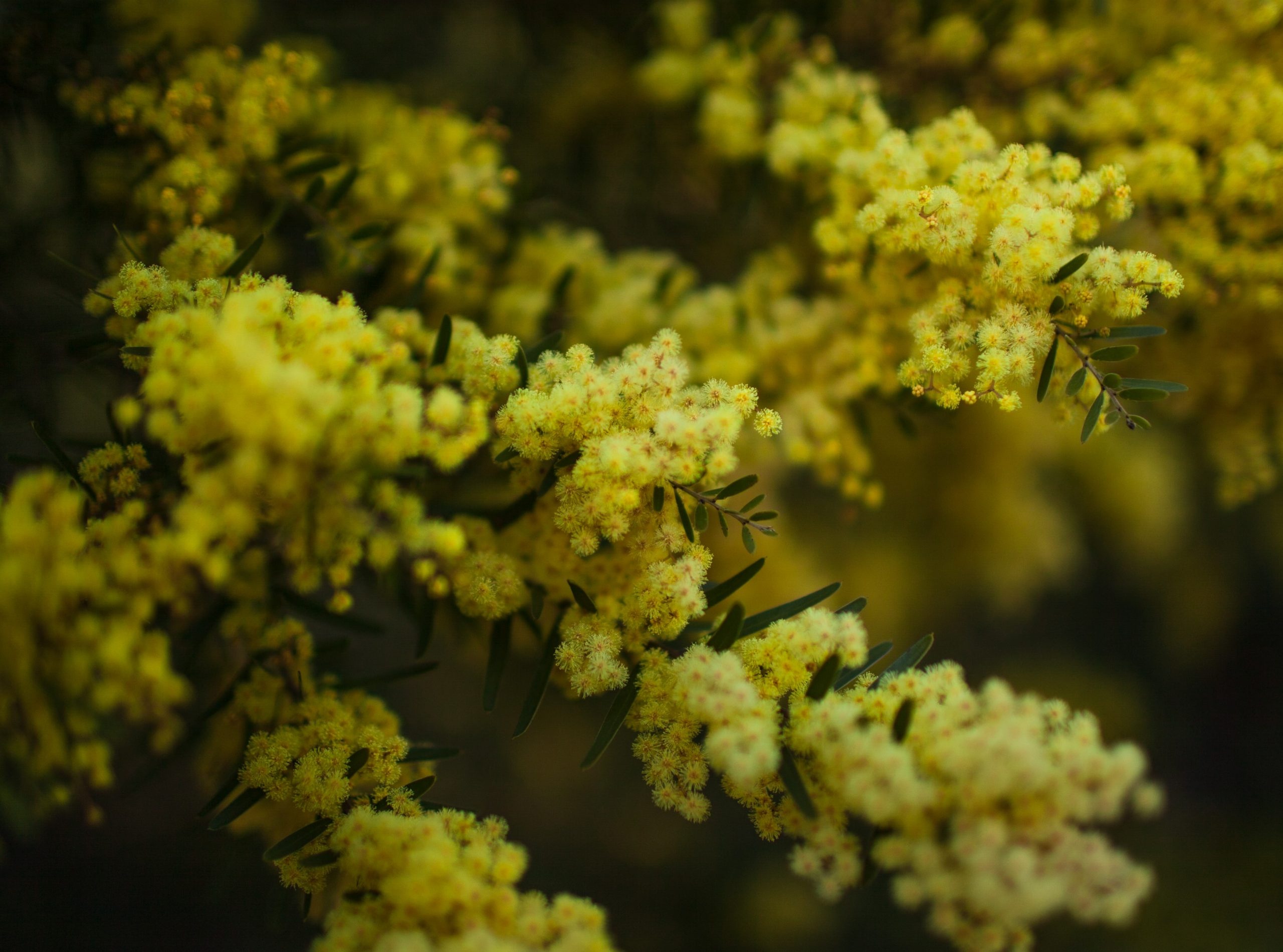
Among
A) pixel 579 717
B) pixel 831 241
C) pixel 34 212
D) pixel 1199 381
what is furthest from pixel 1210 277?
pixel 579 717

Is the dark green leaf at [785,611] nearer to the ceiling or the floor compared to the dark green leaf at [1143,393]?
nearer to the floor

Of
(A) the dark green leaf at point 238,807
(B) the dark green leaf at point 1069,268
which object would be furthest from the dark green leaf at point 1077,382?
(A) the dark green leaf at point 238,807

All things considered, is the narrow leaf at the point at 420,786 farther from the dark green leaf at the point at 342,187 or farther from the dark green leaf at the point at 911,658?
the dark green leaf at the point at 342,187

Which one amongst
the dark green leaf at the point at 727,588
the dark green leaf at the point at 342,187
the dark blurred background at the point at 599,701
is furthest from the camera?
the dark blurred background at the point at 599,701

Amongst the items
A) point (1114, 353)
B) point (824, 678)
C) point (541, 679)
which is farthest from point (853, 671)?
point (1114, 353)

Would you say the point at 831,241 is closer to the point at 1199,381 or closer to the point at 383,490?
the point at 383,490

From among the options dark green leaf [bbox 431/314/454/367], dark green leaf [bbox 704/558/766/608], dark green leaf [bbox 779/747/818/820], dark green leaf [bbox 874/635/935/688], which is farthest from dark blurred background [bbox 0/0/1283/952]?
dark green leaf [bbox 874/635/935/688]
